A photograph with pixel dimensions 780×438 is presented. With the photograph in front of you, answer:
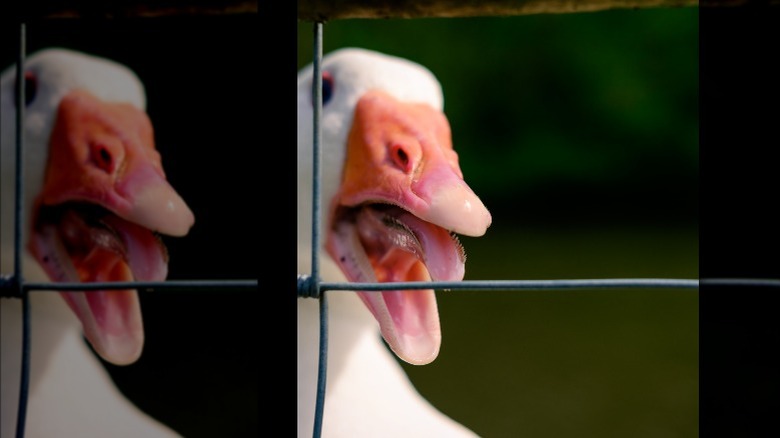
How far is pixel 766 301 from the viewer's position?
0.85m

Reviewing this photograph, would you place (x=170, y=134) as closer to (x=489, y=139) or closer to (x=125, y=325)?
(x=125, y=325)

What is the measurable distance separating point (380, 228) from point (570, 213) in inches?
18.6

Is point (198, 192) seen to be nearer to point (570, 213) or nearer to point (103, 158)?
point (103, 158)

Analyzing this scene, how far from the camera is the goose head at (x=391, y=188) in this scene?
85 cm

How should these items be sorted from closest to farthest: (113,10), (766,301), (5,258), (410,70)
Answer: (113,10)
(766,301)
(410,70)
(5,258)

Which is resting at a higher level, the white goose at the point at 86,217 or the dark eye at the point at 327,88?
the dark eye at the point at 327,88

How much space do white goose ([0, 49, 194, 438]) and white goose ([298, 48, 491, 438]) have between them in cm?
22

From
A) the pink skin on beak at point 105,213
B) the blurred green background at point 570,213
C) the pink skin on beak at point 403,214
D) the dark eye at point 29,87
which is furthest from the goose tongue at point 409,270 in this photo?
the dark eye at point 29,87

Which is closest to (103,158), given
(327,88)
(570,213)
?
(327,88)

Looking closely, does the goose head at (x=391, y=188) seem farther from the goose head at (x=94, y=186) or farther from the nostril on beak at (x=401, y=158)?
the goose head at (x=94, y=186)

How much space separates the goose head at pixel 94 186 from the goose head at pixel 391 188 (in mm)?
215

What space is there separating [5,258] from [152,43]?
43cm

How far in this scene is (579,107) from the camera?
1365 millimetres

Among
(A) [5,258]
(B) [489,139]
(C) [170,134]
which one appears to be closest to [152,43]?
(C) [170,134]
